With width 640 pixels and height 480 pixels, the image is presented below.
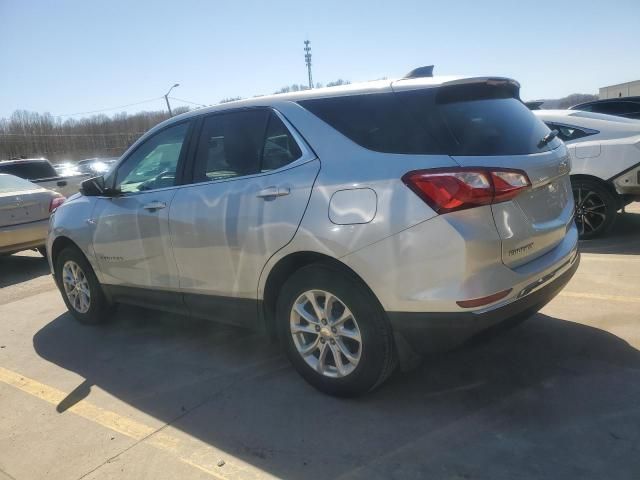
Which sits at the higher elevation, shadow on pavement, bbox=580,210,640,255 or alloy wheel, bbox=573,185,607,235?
alloy wheel, bbox=573,185,607,235

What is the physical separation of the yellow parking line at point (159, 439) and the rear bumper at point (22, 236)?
390 cm

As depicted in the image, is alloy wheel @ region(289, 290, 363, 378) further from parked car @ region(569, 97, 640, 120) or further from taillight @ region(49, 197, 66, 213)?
parked car @ region(569, 97, 640, 120)

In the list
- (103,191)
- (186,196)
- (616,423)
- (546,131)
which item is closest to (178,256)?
(186,196)

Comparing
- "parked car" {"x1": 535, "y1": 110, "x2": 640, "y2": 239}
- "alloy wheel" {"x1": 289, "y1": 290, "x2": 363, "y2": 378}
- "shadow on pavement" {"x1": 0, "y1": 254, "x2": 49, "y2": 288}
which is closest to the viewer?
"alloy wheel" {"x1": 289, "y1": 290, "x2": 363, "y2": 378}

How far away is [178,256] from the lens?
3.67 metres

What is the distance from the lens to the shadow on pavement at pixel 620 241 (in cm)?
573

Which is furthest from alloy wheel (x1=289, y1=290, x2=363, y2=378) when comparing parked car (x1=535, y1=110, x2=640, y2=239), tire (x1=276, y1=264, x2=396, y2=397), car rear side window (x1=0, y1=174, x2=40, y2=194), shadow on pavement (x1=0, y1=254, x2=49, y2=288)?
car rear side window (x1=0, y1=174, x2=40, y2=194)

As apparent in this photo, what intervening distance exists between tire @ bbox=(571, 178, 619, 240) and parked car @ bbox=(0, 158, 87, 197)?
30.0 ft

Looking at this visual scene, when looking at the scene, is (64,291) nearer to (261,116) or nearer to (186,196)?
(186,196)

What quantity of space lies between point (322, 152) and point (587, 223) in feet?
15.2

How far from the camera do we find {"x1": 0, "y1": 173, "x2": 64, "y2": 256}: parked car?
6.99m

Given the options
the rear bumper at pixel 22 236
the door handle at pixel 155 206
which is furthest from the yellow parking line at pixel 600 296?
the rear bumper at pixel 22 236

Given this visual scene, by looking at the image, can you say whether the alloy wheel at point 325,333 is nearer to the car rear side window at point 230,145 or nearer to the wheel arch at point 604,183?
the car rear side window at point 230,145

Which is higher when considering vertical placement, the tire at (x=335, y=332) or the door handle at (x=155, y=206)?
the door handle at (x=155, y=206)
